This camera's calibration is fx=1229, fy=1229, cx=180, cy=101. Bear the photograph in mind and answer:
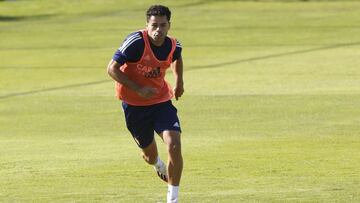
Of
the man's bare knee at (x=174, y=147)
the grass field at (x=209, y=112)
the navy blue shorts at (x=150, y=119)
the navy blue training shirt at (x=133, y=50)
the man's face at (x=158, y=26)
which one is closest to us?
the man's bare knee at (x=174, y=147)

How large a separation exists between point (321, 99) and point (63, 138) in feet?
19.8

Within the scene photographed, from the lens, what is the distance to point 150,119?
11.9 meters

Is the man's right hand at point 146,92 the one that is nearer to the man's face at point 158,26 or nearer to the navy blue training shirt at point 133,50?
the navy blue training shirt at point 133,50

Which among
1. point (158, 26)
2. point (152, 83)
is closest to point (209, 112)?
point (152, 83)

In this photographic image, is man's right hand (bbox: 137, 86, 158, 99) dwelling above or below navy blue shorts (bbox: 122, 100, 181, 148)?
above

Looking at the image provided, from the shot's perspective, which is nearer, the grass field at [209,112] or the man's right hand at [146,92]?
the man's right hand at [146,92]

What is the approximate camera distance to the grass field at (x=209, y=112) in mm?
12820

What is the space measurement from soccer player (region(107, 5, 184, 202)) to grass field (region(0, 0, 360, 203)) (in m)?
0.68

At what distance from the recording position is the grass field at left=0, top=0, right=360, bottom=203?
12820 millimetres

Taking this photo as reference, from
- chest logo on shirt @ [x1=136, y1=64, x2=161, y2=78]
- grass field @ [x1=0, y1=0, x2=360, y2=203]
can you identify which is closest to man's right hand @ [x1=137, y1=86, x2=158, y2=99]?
chest logo on shirt @ [x1=136, y1=64, x2=161, y2=78]

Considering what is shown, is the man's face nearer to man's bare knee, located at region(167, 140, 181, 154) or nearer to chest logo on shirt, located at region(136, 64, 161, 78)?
chest logo on shirt, located at region(136, 64, 161, 78)

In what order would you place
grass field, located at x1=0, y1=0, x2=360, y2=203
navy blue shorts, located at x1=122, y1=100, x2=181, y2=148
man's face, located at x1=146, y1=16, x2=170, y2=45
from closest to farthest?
man's face, located at x1=146, y1=16, x2=170, y2=45 → navy blue shorts, located at x1=122, y1=100, x2=181, y2=148 → grass field, located at x1=0, y1=0, x2=360, y2=203

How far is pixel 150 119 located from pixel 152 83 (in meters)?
0.40

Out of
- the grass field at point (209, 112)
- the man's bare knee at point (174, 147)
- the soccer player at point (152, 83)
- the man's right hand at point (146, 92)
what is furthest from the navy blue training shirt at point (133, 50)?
the grass field at point (209, 112)
